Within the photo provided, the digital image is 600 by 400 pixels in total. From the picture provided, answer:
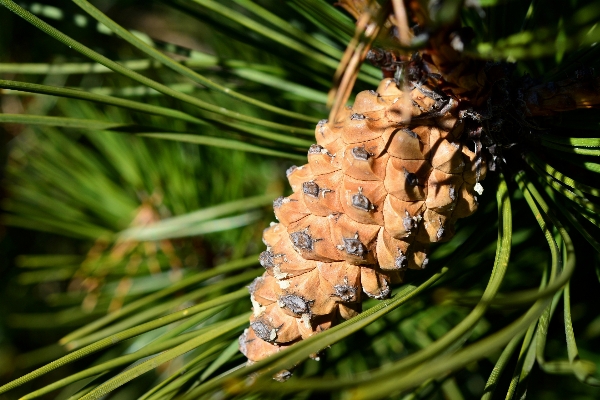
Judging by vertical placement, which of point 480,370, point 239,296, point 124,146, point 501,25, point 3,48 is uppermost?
point 3,48

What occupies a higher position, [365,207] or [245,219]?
[245,219]

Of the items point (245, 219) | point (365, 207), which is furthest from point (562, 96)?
point (245, 219)

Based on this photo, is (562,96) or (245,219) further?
(245,219)

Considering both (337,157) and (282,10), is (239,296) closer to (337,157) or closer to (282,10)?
(337,157)

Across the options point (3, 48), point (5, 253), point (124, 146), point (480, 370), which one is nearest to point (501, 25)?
point (480, 370)

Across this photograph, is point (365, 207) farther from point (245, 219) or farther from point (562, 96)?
point (245, 219)
